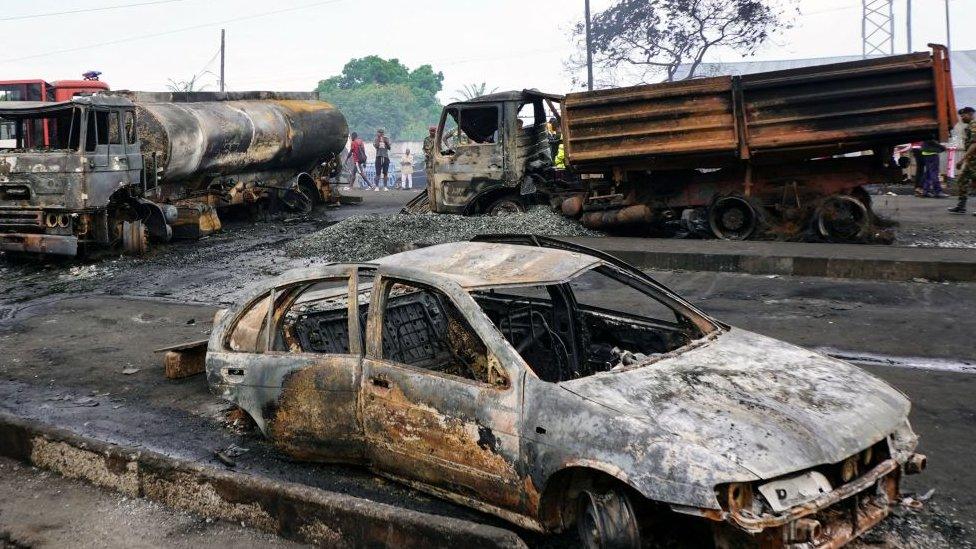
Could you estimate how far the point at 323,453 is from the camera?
4719 millimetres

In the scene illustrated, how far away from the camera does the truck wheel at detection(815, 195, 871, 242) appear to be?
11.9 m

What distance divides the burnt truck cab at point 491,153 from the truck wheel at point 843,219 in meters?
4.87

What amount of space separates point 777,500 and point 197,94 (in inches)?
681

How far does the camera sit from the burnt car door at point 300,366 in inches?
179

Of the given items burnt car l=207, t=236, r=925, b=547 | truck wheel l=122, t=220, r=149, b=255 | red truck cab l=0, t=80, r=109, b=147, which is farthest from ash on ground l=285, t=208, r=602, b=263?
burnt car l=207, t=236, r=925, b=547

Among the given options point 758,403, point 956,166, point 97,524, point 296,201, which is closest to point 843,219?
point 956,166

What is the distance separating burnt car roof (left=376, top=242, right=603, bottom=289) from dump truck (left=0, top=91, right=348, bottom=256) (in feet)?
32.8

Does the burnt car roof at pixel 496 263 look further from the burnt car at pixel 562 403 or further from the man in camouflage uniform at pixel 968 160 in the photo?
the man in camouflage uniform at pixel 968 160

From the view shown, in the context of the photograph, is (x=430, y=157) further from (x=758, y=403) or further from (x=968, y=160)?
(x=758, y=403)

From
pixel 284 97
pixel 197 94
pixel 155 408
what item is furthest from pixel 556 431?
pixel 284 97

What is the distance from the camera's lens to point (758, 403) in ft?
12.0

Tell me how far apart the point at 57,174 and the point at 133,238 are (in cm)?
157

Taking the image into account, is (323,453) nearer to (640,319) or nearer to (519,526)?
(519,526)

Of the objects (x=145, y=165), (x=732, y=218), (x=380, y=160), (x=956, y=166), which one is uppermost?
(x=380, y=160)
